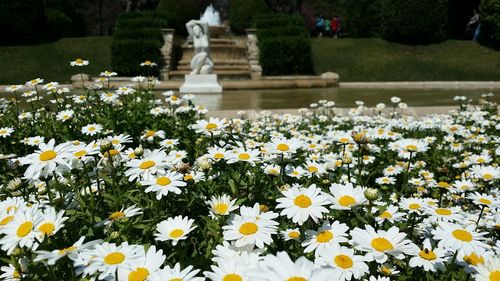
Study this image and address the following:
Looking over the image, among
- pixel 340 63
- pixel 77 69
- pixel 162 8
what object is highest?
pixel 162 8

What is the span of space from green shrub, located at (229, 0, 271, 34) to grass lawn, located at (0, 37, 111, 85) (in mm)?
8459

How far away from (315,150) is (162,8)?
78.4ft

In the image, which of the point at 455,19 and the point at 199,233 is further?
the point at 455,19

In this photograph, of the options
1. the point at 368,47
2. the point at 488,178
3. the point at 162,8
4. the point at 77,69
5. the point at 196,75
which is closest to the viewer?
the point at 488,178

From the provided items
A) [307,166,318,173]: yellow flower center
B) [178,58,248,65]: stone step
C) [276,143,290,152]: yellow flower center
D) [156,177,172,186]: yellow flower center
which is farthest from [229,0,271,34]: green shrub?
[156,177,172,186]: yellow flower center

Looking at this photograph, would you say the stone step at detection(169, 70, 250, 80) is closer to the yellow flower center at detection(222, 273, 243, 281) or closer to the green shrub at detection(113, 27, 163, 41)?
the green shrub at detection(113, 27, 163, 41)

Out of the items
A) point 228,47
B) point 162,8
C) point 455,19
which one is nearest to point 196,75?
point 228,47

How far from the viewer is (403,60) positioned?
20125 millimetres

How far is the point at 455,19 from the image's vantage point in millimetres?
28656

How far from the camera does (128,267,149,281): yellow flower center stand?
1134 mm

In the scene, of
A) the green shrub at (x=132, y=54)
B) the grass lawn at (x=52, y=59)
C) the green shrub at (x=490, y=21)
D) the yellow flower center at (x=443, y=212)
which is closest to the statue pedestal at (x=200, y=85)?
the green shrub at (x=132, y=54)

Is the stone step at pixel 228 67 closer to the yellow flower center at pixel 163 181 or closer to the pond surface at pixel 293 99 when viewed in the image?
the pond surface at pixel 293 99

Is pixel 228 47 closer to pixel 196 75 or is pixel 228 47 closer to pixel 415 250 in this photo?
pixel 196 75

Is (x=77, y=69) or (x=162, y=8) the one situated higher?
(x=162, y=8)
